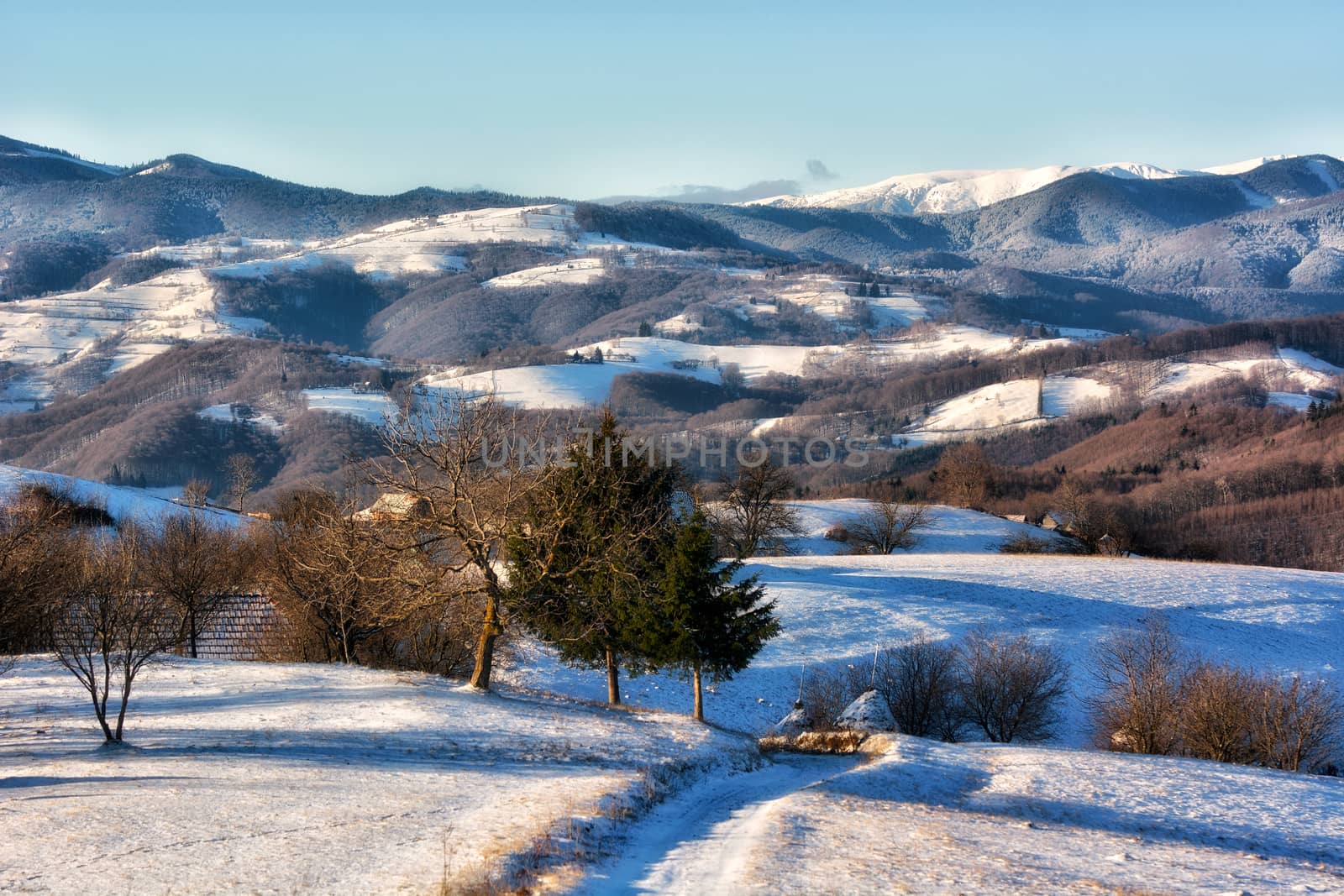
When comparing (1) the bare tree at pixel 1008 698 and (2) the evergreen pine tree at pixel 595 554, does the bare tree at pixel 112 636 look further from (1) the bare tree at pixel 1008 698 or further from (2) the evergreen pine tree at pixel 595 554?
(1) the bare tree at pixel 1008 698

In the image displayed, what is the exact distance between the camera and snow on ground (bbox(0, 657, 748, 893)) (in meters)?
15.0

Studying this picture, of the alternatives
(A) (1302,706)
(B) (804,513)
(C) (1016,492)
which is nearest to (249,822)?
(A) (1302,706)

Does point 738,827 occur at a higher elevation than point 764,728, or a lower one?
higher

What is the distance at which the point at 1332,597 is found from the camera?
61.7 m

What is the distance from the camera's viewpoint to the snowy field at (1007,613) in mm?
45125

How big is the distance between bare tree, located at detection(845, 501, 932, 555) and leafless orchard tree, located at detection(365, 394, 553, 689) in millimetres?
63968

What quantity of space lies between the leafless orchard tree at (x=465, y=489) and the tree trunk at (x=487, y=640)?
3 centimetres

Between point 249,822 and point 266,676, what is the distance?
1535 cm

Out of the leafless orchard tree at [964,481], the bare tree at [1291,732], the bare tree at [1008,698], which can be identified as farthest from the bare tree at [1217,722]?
the leafless orchard tree at [964,481]

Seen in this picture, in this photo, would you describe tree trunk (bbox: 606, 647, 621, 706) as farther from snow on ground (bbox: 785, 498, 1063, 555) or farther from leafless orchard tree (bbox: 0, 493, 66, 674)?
snow on ground (bbox: 785, 498, 1063, 555)

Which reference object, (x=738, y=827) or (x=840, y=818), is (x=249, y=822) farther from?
(x=840, y=818)

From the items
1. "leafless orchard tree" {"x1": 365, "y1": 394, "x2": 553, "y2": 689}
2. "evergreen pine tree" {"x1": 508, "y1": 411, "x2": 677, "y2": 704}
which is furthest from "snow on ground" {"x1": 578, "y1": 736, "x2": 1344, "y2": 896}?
"leafless orchard tree" {"x1": 365, "y1": 394, "x2": 553, "y2": 689}

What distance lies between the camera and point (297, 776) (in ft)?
67.6

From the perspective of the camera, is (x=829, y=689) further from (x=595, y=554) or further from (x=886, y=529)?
(x=886, y=529)
